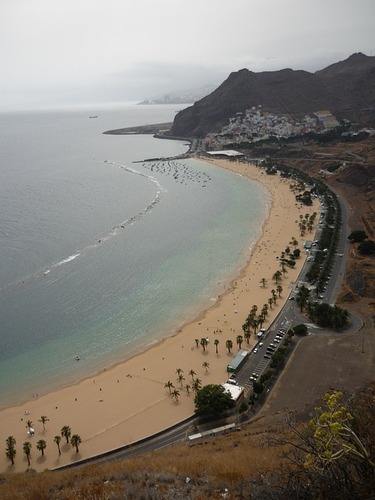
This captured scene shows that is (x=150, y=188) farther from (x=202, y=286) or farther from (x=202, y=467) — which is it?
(x=202, y=467)

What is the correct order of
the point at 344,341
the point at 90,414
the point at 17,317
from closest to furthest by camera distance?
the point at 90,414
the point at 344,341
the point at 17,317

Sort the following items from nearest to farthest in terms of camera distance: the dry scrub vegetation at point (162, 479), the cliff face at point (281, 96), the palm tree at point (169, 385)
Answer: the dry scrub vegetation at point (162, 479) → the palm tree at point (169, 385) → the cliff face at point (281, 96)

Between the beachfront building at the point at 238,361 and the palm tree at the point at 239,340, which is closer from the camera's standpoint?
the beachfront building at the point at 238,361

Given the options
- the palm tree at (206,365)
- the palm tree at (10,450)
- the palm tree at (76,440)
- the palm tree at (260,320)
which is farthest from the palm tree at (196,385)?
the palm tree at (10,450)

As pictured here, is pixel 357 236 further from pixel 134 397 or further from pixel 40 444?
pixel 40 444

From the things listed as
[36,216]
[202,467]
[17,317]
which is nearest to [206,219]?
[36,216]

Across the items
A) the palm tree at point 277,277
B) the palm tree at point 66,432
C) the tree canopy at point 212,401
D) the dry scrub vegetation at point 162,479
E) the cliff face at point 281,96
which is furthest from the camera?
the cliff face at point 281,96

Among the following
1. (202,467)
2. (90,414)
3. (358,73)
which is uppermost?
(358,73)

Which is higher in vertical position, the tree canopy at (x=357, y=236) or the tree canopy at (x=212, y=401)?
the tree canopy at (x=357, y=236)

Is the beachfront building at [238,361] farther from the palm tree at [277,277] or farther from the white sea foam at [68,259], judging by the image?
the white sea foam at [68,259]
